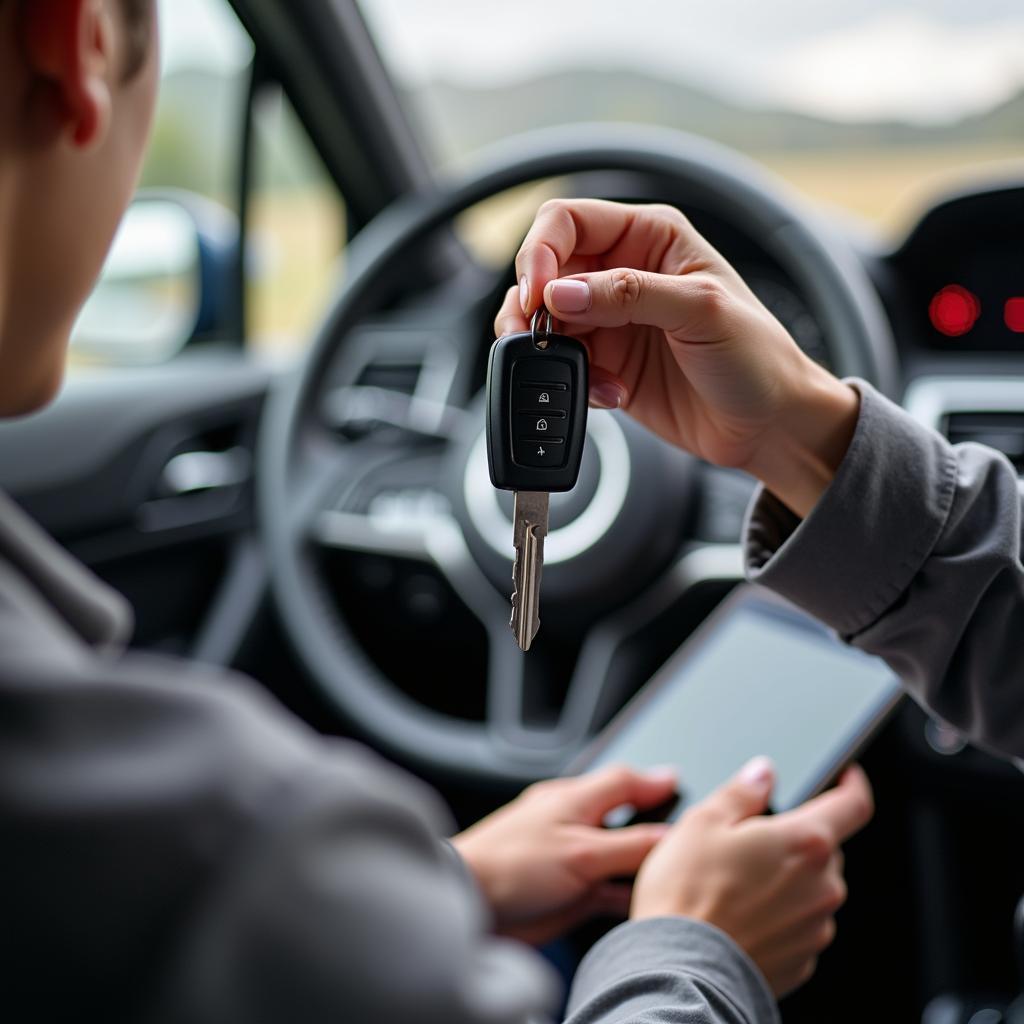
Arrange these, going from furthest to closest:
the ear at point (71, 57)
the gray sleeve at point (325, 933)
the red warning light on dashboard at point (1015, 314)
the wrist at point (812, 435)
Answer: the red warning light on dashboard at point (1015, 314), the wrist at point (812, 435), the ear at point (71, 57), the gray sleeve at point (325, 933)

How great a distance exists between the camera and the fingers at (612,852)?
0.78 m

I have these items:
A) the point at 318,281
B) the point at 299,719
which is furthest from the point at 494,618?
the point at 318,281

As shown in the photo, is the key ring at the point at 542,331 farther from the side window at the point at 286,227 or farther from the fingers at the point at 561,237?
the side window at the point at 286,227

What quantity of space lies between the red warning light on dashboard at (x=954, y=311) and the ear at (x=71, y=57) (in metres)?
1.05

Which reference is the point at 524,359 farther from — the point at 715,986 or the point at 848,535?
the point at 715,986

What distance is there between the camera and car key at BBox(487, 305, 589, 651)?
58 centimetres

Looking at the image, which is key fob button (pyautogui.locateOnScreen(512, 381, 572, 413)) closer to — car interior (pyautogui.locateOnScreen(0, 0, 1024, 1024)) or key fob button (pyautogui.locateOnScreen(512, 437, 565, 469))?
key fob button (pyautogui.locateOnScreen(512, 437, 565, 469))

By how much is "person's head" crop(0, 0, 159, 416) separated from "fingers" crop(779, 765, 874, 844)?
526mm

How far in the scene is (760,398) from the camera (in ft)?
2.16

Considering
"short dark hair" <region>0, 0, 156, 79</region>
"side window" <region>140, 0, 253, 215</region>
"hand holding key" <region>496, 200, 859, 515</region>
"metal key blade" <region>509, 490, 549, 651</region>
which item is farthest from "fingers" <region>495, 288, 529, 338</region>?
"side window" <region>140, 0, 253, 215</region>

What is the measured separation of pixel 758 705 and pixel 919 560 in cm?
26

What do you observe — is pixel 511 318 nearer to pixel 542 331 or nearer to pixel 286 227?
pixel 542 331

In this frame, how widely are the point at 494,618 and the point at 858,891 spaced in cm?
49

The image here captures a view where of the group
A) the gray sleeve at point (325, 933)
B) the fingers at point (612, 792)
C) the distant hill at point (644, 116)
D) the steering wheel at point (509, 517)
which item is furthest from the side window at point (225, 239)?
the gray sleeve at point (325, 933)
